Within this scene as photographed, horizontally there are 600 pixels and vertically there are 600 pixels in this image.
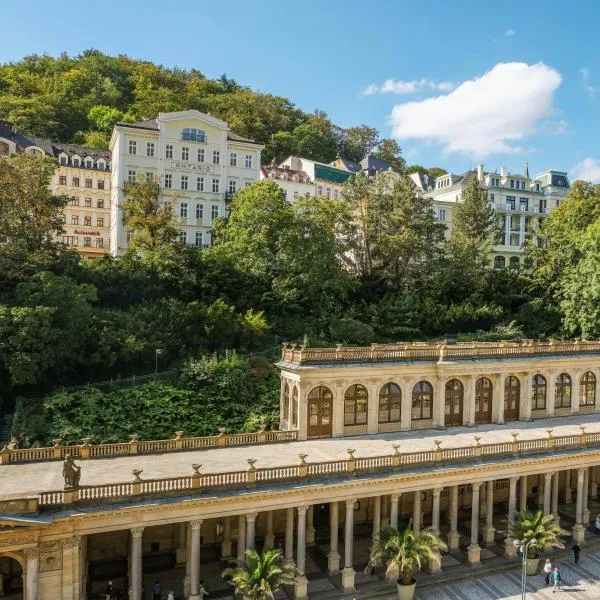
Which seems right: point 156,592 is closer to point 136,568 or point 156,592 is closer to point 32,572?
point 136,568

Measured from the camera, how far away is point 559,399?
1264 inches

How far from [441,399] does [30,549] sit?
20.4 m

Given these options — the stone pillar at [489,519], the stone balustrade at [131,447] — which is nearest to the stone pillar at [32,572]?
the stone balustrade at [131,447]

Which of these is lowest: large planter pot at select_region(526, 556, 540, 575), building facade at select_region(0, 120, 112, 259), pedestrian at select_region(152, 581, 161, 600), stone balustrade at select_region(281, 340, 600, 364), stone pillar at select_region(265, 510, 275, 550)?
large planter pot at select_region(526, 556, 540, 575)

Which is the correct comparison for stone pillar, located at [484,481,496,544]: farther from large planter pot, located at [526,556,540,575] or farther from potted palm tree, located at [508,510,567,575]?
large planter pot, located at [526,556,540,575]

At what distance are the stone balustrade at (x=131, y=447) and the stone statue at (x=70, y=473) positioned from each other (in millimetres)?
4934

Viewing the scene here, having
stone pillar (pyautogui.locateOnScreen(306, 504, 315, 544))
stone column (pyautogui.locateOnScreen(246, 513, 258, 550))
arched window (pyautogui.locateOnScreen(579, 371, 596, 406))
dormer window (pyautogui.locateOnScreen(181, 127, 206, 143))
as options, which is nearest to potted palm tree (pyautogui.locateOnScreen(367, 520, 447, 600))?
stone pillar (pyautogui.locateOnScreen(306, 504, 315, 544))

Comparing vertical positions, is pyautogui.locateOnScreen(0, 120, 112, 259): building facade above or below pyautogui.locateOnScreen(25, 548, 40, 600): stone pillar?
above

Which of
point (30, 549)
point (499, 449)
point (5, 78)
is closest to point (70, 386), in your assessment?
point (30, 549)

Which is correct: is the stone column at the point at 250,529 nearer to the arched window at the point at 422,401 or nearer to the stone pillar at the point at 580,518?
the arched window at the point at 422,401

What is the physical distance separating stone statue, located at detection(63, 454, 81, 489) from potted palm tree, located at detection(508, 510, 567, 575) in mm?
17284

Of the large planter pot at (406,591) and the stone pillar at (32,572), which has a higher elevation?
the stone pillar at (32,572)

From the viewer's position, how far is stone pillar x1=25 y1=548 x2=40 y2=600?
52.4 ft

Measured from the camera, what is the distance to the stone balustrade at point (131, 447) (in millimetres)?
20672
